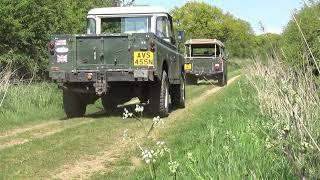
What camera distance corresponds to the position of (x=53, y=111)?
15.3 meters

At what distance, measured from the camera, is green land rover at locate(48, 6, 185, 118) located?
13.0m

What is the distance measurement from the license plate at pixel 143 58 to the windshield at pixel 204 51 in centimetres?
1863

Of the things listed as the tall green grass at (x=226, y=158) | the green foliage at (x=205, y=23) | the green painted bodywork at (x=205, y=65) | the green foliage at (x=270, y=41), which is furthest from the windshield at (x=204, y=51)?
the green foliage at (x=205, y=23)

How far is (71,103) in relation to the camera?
14195mm

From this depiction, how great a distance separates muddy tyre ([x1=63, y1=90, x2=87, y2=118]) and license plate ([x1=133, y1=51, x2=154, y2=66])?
198 cm

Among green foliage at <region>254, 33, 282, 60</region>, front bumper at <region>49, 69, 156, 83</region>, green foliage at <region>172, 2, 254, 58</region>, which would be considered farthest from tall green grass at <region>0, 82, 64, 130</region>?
green foliage at <region>172, 2, 254, 58</region>

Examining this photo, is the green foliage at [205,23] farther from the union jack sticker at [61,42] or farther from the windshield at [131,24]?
the union jack sticker at [61,42]

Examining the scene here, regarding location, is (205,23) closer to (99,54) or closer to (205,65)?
(205,65)

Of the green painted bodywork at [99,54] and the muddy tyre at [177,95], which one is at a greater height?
the green painted bodywork at [99,54]

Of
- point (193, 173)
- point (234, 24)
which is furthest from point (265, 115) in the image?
point (234, 24)

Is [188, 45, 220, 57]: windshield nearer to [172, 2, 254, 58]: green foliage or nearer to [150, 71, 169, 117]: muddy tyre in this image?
[150, 71, 169, 117]: muddy tyre

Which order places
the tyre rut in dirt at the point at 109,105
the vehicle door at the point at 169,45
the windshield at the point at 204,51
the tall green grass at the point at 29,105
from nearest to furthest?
the tall green grass at the point at 29,105 → the vehicle door at the point at 169,45 → the tyre rut in dirt at the point at 109,105 → the windshield at the point at 204,51

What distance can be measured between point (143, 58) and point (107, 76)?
35.4 inches

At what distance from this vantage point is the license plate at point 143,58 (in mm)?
12922
